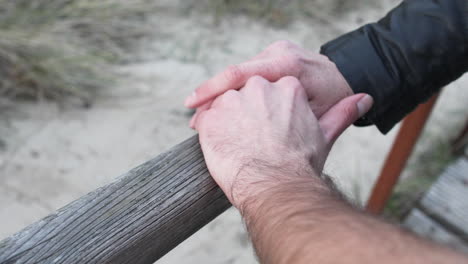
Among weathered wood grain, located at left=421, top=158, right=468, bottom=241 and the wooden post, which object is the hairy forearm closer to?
the wooden post

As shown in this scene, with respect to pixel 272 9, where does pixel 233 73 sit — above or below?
above

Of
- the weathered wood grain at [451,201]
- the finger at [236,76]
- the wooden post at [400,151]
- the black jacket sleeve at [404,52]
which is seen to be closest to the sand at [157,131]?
the wooden post at [400,151]

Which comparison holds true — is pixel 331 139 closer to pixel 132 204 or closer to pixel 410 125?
pixel 132 204

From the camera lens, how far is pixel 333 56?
1.04m

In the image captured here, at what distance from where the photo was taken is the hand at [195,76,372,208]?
0.72 m

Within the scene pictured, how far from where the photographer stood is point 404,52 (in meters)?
1.01

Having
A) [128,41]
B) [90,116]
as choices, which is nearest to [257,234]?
[90,116]

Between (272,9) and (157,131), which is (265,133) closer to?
(157,131)

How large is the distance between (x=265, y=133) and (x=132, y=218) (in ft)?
0.80

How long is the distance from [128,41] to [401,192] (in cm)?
155

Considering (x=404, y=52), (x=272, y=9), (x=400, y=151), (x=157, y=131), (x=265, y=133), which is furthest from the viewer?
(x=272, y=9)

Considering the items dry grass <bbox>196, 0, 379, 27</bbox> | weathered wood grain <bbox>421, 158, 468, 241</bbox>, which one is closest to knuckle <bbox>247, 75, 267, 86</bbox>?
weathered wood grain <bbox>421, 158, 468, 241</bbox>

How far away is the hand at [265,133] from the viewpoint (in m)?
0.72

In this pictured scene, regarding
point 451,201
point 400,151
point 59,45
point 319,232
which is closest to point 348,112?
point 319,232
